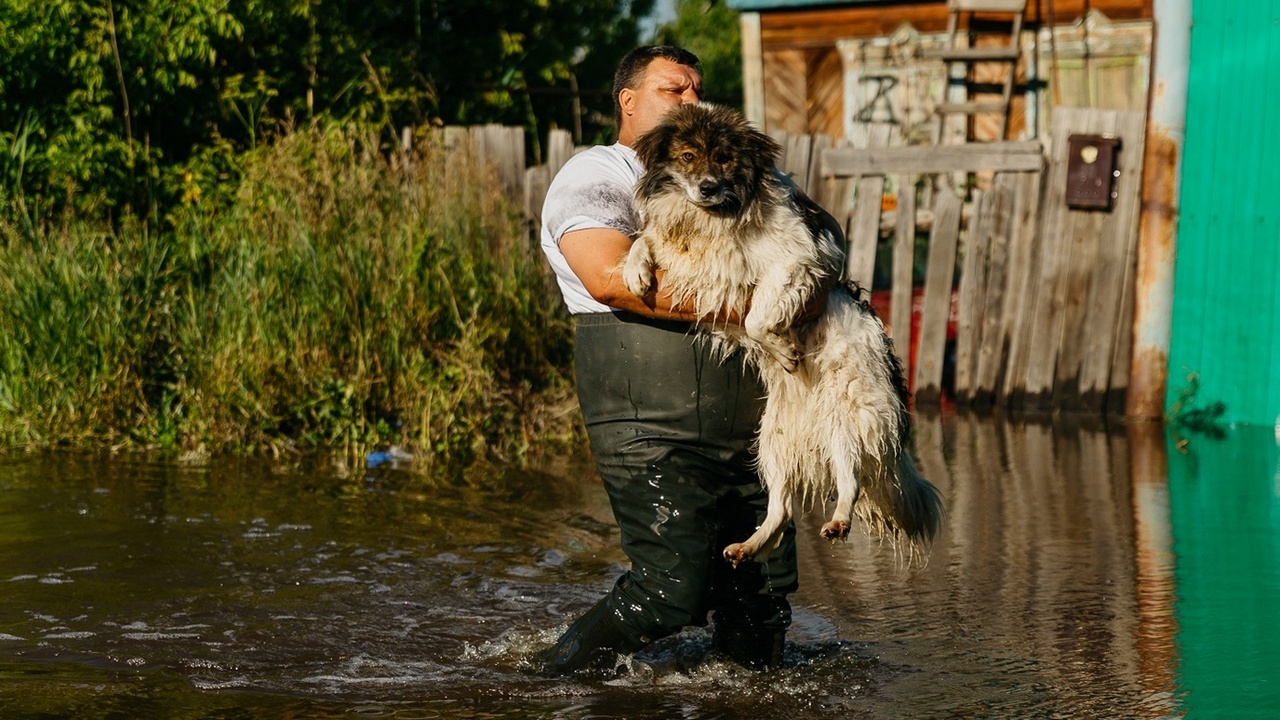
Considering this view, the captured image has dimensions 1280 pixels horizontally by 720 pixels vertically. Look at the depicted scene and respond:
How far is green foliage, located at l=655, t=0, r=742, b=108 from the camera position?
22453mm

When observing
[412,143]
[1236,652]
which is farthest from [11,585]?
[412,143]

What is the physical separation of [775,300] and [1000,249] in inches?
260

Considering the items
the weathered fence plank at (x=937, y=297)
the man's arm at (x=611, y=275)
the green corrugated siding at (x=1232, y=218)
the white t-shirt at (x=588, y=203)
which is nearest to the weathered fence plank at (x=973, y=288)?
the weathered fence plank at (x=937, y=297)

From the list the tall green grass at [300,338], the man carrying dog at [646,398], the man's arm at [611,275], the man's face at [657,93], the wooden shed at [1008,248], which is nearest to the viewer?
the man's arm at [611,275]

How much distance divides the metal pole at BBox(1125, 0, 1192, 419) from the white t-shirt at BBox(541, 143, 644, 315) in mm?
6566

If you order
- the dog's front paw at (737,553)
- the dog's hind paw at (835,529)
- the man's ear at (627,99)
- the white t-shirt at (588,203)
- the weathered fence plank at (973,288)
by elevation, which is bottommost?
the dog's front paw at (737,553)

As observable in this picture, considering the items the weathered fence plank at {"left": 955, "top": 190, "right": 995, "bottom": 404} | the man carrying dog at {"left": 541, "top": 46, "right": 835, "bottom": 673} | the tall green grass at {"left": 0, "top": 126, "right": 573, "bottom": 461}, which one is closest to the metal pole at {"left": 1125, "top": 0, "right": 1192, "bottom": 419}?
the weathered fence plank at {"left": 955, "top": 190, "right": 995, "bottom": 404}

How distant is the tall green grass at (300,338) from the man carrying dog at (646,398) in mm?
4234

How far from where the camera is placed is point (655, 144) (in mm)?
4238

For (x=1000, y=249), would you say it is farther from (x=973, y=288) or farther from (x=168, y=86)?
(x=168, y=86)

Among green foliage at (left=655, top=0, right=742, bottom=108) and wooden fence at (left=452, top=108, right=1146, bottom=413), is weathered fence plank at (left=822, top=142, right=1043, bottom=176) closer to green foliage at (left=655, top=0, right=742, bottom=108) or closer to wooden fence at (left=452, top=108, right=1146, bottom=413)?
wooden fence at (left=452, top=108, right=1146, bottom=413)

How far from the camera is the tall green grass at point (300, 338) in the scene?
8570 millimetres

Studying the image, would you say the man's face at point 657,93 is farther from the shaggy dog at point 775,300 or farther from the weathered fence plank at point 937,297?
the weathered fence plank at point 937,297

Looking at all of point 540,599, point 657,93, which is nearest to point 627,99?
point 657,93
